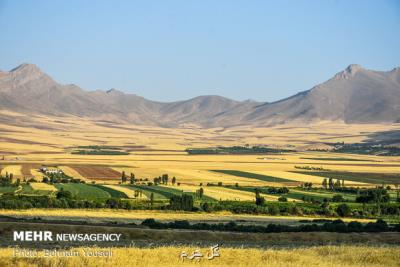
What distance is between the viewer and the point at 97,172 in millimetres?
107875

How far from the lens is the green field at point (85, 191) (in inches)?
2731

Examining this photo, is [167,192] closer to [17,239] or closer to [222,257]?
[17,239]

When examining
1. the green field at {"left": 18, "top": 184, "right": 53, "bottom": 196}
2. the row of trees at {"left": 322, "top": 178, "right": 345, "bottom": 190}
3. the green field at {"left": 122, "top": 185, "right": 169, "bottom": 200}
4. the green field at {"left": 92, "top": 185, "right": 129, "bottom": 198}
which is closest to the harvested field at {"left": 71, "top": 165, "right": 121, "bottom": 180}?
the green field at {"left": 122, "top": 185, "right": 169, "bottom": 200}

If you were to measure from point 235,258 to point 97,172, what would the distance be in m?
81.6

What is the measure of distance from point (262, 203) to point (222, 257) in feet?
125

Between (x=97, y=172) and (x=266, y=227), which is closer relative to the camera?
(x=266, y=227)

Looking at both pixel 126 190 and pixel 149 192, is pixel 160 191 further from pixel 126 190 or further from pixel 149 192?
pixel 126 190

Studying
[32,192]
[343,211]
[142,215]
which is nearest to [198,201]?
[142,215]

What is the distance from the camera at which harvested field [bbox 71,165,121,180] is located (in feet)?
324

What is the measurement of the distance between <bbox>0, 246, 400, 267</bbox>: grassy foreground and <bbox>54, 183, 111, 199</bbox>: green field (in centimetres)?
3975

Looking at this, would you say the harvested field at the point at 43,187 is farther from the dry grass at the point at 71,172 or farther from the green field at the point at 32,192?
the dry grass at the point at 71,172

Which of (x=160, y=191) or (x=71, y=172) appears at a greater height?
(x=71, y=172)

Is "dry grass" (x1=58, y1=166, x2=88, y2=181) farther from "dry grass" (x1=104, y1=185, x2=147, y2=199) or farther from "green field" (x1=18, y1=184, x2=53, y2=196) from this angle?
"green field" (x1=18, y1=184, x2=53, y2=196)

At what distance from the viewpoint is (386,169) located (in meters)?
127
